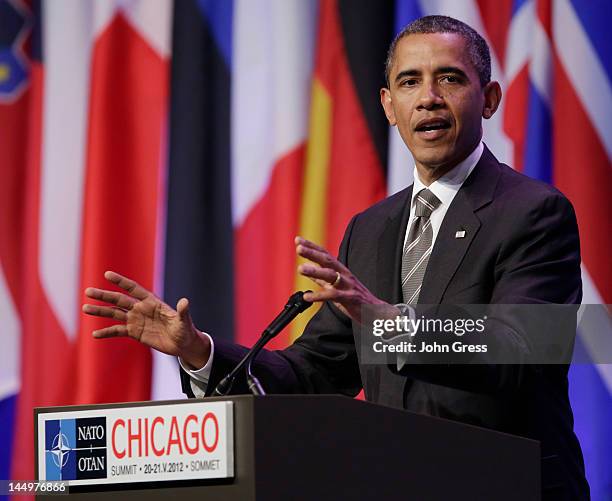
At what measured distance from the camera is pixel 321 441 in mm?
1448

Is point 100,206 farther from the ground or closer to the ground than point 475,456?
farther from the ground

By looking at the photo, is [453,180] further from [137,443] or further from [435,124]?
[137,443]

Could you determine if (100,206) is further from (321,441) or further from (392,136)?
(321,441)

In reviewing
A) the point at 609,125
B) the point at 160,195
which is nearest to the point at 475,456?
the point at 609,125

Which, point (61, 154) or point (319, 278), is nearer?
point (319, 278)

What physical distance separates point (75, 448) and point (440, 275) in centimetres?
93

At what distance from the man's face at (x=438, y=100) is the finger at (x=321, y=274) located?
0.77 metres

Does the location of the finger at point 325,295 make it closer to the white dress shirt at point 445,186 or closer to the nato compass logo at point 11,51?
the white dress shirt at point 445,186

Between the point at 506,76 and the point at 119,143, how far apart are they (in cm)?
135

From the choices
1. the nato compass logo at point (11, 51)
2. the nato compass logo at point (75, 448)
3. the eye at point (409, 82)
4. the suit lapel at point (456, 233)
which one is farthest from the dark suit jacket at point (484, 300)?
the nato compass logo at point (11, 51)

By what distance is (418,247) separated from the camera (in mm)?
2334

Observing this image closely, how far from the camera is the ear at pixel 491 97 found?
252 centimetres

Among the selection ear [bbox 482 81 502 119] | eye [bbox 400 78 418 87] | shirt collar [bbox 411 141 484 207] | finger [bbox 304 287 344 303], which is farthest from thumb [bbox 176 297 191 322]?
ear [bbox 482 81 502 119]

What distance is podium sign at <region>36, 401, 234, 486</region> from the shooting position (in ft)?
4.59
